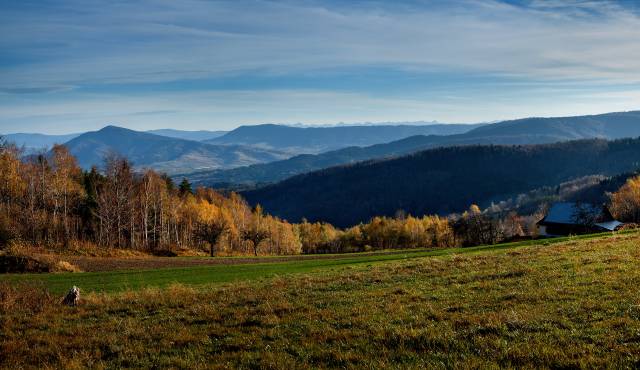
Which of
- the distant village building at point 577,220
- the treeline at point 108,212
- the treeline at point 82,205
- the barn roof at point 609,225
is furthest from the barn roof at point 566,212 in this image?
the treeline at point 82,205

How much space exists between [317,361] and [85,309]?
1271cm

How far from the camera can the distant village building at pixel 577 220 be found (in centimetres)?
7781

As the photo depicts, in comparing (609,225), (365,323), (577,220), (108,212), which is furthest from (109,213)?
(609,225)

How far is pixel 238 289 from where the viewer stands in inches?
910

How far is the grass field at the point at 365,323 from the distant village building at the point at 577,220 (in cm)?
6289

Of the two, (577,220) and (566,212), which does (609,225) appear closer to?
(577,220)

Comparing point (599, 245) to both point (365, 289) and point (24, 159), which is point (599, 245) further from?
point (24, 159)

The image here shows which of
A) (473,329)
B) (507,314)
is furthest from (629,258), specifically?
(473,329)

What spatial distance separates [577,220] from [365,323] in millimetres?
80355

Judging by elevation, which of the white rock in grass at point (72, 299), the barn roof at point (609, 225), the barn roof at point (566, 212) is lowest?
the barn roof at point (609, 225)

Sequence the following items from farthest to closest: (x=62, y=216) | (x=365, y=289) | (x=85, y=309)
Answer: (x=62, y=216) < (x=365, y=289) < (x=85, y=309)

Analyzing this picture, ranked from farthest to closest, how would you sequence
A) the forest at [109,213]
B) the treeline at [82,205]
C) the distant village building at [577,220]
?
1. the distant village building at [577,220]
2. the forest at [109,213]
3. the treeline at [82,205]

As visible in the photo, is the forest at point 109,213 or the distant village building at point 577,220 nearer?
the forest at point 109,213

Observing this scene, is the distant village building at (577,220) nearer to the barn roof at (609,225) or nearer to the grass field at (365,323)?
the barn roof at (609,225)
